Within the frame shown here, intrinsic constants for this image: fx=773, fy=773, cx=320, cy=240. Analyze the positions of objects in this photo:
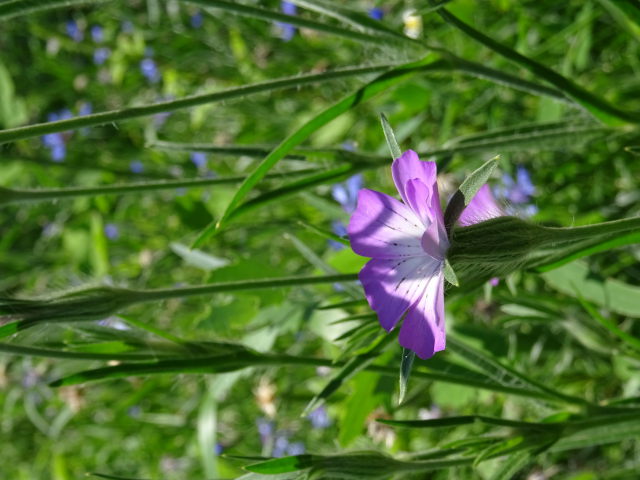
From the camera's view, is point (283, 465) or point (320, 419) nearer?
point (283, 465)

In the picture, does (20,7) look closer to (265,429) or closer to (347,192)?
(347,192)

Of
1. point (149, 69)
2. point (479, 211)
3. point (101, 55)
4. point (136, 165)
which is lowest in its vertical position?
point (479, 211)

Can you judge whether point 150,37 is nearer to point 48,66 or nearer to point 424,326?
point 48,66

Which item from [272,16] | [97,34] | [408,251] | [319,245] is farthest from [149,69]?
[408,251]

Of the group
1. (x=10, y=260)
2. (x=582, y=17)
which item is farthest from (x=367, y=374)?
(x=10, y=260)

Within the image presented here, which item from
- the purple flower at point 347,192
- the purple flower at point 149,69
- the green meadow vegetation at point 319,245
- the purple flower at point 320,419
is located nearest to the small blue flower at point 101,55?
the green meadow vegetation at point 319,245

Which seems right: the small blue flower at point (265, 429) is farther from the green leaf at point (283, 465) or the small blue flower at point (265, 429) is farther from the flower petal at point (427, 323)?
the flower petal at point (427, 323)
